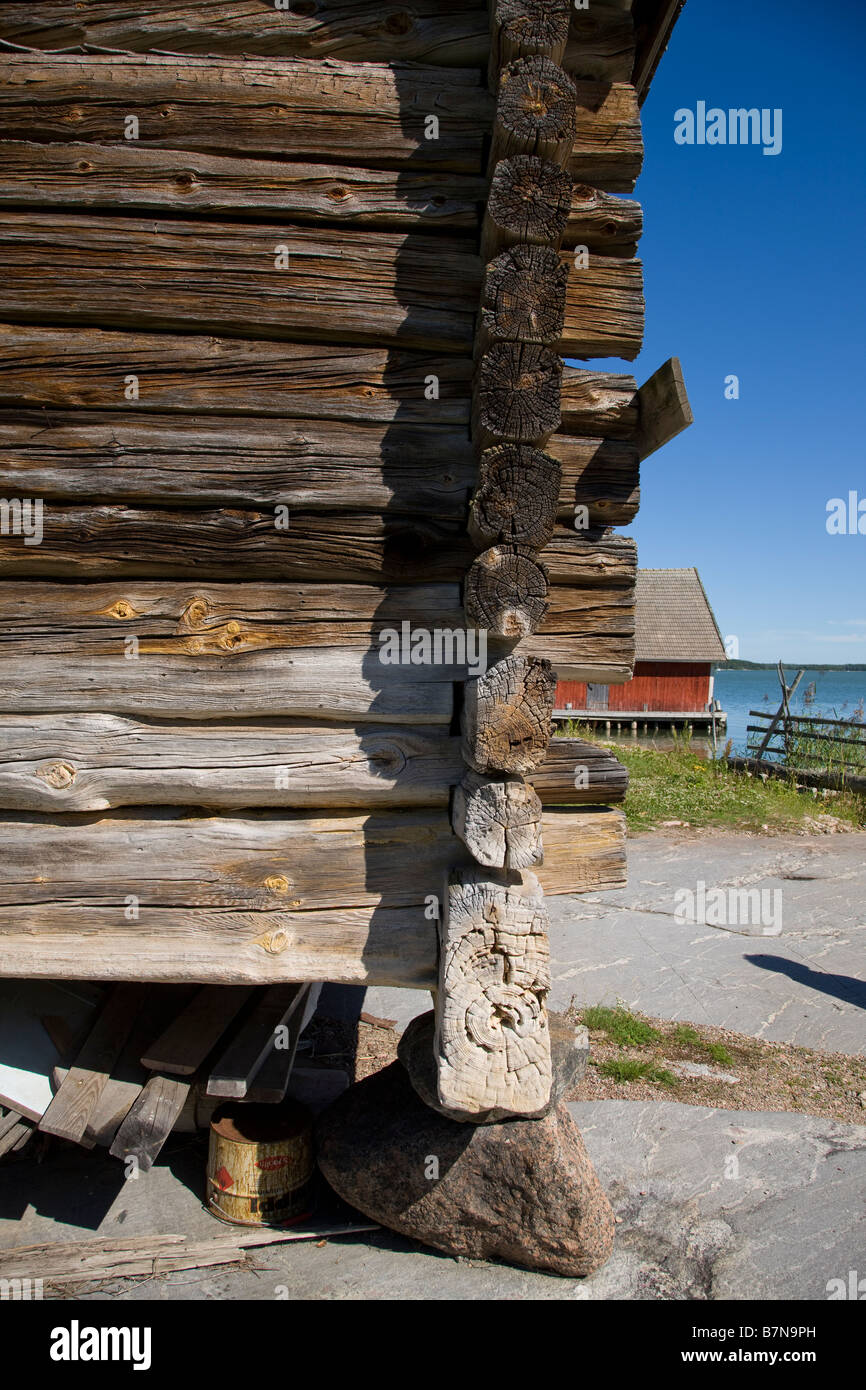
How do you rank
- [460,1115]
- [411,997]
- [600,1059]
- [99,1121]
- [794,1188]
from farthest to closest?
[411,997], [600,1059], [794,1188], [99,1121], [460,1115]

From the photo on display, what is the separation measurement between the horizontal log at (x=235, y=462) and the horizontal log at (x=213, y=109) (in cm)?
102

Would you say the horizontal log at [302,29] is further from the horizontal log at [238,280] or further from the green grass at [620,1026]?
the green grass at [620,1026]

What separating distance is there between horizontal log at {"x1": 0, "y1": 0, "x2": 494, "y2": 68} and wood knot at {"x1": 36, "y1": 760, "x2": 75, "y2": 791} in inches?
104

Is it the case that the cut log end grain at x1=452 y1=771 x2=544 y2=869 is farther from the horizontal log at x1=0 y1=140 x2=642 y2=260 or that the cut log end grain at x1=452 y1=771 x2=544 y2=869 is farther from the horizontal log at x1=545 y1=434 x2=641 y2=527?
the horizontal log at x1=0 y1=140 x2=642 y2=260

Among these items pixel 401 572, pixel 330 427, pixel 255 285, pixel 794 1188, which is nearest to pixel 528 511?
pixel 401 572

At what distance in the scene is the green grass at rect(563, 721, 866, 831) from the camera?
11.7 metres

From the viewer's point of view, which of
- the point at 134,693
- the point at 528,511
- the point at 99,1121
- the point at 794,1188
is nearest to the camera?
the point at 528,511

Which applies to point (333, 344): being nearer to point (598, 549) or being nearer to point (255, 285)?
point (255, 285)

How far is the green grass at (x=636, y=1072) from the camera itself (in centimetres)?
469

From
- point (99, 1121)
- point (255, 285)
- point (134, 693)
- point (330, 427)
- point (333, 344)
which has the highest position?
point (255, 285)
